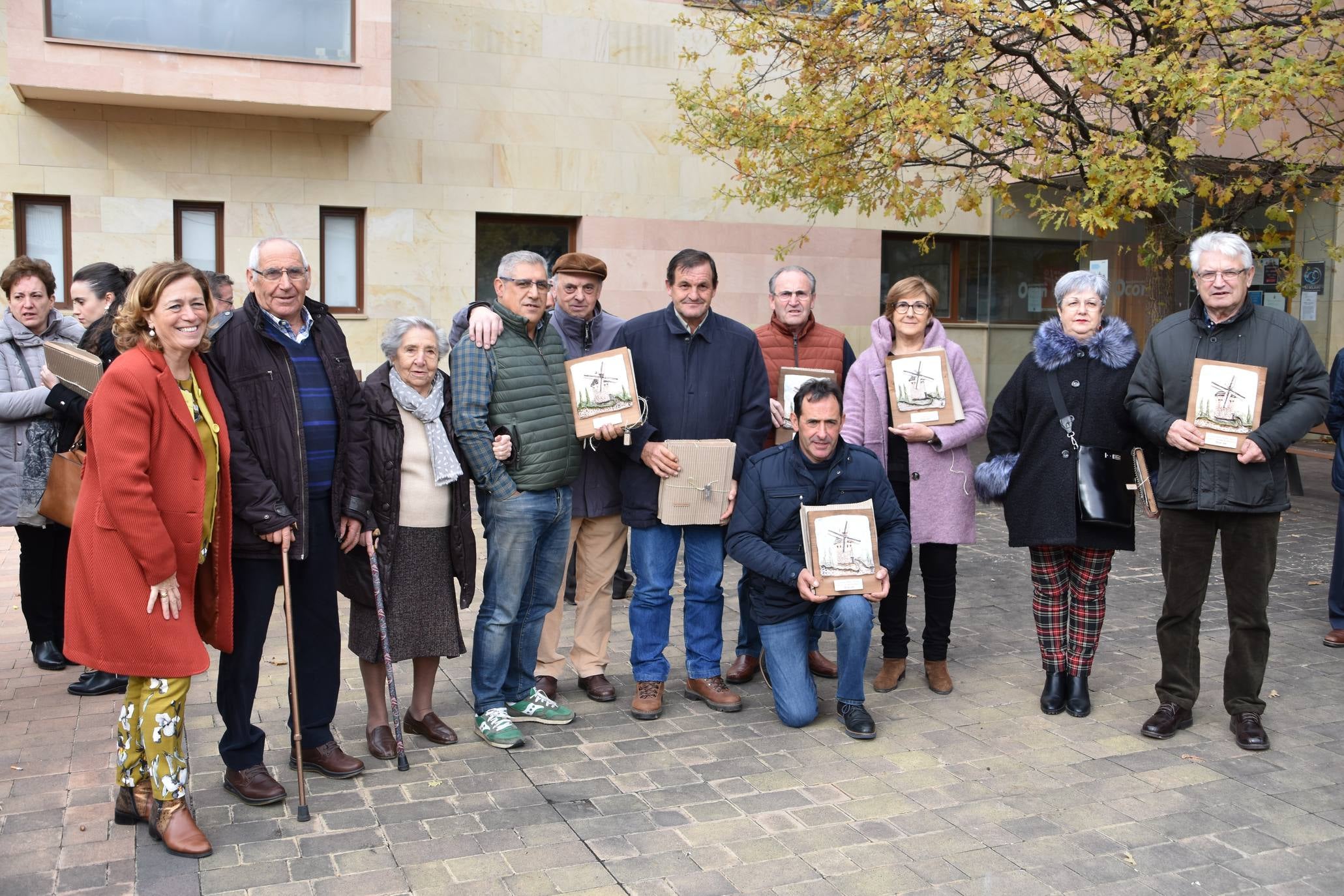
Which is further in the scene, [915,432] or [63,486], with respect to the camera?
[915,432]

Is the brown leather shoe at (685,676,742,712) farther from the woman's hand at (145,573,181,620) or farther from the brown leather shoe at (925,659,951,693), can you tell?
the woman's hand at (145,573,181,620)

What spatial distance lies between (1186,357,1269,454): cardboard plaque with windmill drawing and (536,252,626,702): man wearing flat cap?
2.74 meters

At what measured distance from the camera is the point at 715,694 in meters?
6.09

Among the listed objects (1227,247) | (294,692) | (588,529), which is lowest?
(294,692)

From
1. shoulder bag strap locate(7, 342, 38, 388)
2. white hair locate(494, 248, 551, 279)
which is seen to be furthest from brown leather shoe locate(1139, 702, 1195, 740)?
shoulder bag strap locate(7, 342, 38, 388)

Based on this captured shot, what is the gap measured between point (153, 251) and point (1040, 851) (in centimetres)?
1288

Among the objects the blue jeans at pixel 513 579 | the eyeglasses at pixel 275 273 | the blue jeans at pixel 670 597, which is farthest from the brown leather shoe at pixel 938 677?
the eyeglasses at pixel 275 273

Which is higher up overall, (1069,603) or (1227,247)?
(1227,247)

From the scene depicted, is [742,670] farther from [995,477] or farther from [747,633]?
[995,477]

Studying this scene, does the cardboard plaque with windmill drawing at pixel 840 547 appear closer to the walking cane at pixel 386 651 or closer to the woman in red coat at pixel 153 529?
the walking cane at pixel 386 651

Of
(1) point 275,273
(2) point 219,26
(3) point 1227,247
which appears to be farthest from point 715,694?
(2) point 219,26

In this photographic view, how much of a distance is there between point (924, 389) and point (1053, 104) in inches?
232

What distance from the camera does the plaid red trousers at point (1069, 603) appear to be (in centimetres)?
601

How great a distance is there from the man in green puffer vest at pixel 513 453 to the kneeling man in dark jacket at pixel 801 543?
36.6 inches
